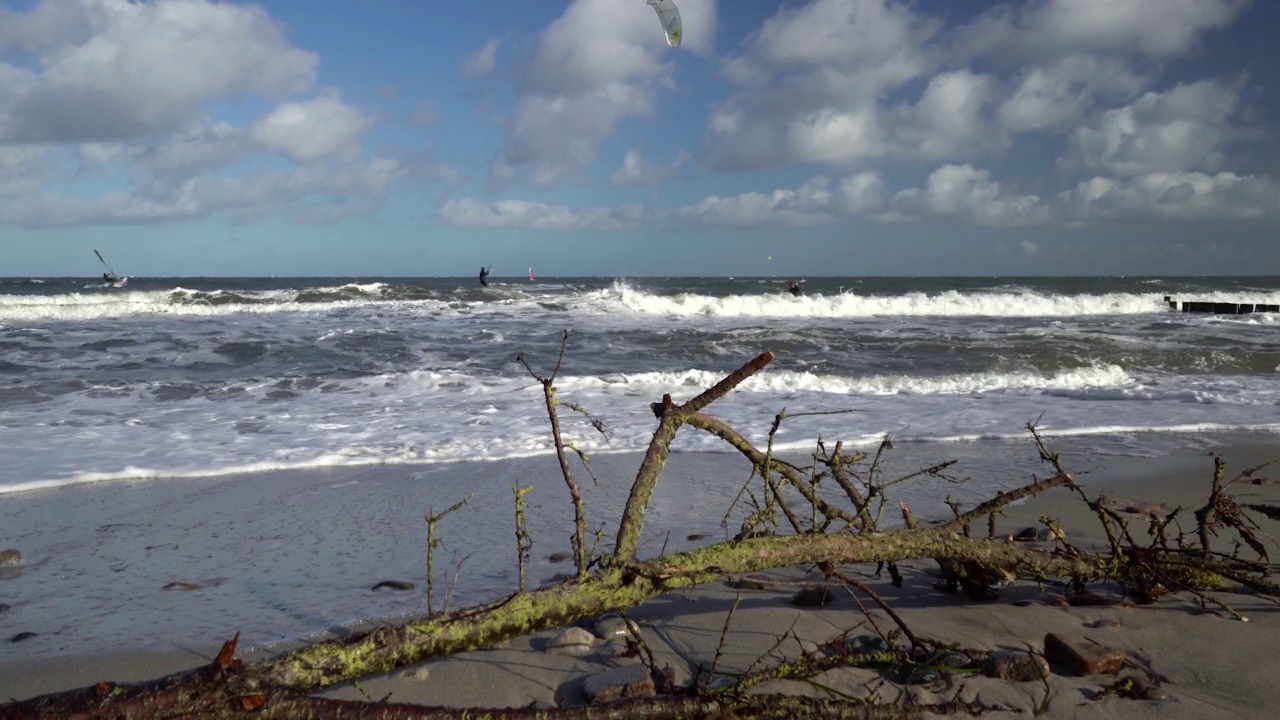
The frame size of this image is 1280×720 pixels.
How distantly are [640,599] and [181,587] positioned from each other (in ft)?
8.37

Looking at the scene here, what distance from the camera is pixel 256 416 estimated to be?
8.34 meters

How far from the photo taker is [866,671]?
8.79ft

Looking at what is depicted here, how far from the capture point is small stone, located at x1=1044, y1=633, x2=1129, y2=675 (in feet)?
8.68

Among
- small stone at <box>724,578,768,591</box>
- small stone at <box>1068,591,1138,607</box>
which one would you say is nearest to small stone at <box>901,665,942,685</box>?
small stone at <box>724,578,768,591</box>

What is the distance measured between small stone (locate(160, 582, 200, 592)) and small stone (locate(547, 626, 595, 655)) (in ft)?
5.89

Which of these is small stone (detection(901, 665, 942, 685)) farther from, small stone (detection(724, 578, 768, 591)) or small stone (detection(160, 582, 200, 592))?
small stone (detection(160, 582, 200, 592))

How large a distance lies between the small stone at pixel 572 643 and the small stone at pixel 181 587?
1795mm

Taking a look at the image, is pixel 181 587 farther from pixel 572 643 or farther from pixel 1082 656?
pixel 1082 656

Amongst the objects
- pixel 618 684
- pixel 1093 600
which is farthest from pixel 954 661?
pixel 618 684

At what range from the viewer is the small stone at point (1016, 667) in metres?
2.58

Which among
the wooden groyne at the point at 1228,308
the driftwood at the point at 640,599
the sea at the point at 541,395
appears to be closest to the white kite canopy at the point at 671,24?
the sea at the point at 541,395

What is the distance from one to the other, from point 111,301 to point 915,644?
33.6m

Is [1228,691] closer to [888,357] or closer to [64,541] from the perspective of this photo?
[64,541]

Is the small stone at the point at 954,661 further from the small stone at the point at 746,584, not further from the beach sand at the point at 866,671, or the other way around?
the small stone at the point at 746,584
